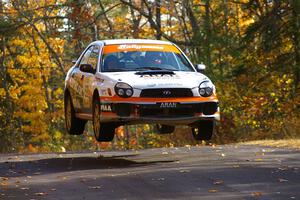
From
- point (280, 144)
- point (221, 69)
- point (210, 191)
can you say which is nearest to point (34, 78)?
point (221, 69)

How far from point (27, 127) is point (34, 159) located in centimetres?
3446

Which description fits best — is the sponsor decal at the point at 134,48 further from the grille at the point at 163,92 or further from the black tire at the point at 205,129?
the grille at the point at 163,92

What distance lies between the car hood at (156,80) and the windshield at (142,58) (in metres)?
0.55

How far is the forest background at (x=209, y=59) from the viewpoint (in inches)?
1101

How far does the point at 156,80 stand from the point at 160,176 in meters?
2.58

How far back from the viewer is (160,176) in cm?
1023

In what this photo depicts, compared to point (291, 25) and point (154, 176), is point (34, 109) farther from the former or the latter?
point (154, 176)

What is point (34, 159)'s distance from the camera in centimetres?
1445

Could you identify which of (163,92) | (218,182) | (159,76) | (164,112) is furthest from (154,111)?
(218,182)

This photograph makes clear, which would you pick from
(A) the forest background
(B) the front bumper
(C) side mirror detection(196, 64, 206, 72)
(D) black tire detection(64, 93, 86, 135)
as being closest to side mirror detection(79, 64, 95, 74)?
(B) the front bumper

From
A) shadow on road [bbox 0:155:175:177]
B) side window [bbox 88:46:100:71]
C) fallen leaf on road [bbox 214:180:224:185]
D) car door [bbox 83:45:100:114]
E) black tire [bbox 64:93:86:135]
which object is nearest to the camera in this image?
fallen leaf on road [bbox 214:180:224:185]

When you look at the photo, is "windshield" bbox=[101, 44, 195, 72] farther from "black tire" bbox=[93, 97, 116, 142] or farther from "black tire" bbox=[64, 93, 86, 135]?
"black tire" bbox=[64, 93, 86, 135]

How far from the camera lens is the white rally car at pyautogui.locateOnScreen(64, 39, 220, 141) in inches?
485

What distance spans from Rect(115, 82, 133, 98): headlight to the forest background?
9199mm
